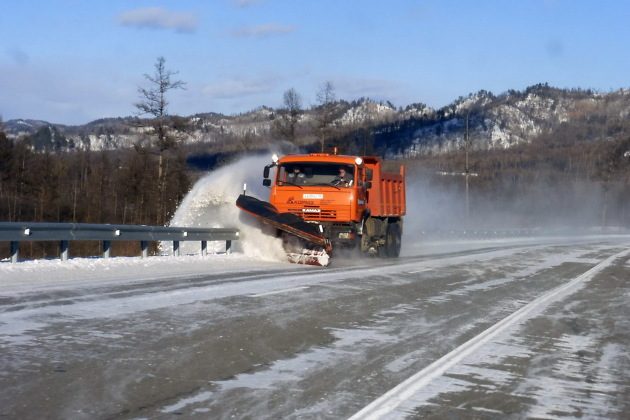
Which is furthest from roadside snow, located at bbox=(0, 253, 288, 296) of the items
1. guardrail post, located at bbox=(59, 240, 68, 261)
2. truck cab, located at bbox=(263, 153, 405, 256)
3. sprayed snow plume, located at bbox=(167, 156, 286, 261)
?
truck cab, located at bbox=(263, 153, 405, 256)

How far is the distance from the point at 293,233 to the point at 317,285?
5.86 m

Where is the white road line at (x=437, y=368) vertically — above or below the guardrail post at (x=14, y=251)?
below

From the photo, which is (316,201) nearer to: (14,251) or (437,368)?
(14,251)

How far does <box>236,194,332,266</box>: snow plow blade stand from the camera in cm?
2070

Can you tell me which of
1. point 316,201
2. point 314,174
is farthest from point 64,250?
point 314,174

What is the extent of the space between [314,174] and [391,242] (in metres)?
5.74

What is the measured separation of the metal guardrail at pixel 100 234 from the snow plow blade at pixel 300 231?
152 centimetres

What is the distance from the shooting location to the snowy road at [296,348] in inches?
245

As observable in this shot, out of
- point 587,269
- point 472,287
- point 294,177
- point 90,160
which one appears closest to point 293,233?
point 294,177

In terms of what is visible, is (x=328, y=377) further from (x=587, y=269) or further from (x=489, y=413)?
(x=587, y=269)

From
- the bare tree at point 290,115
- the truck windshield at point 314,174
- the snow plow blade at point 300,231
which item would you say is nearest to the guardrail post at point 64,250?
the snow plow blade at point 300,231

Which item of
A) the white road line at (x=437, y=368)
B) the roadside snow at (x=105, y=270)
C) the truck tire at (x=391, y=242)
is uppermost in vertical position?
the truck tire at (x=391, y=242)

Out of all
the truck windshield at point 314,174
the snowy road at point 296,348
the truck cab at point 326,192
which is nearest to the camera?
the snowy road at point 296,348

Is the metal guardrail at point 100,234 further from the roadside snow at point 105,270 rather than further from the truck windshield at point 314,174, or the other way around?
the truck windshield at point 314,174
